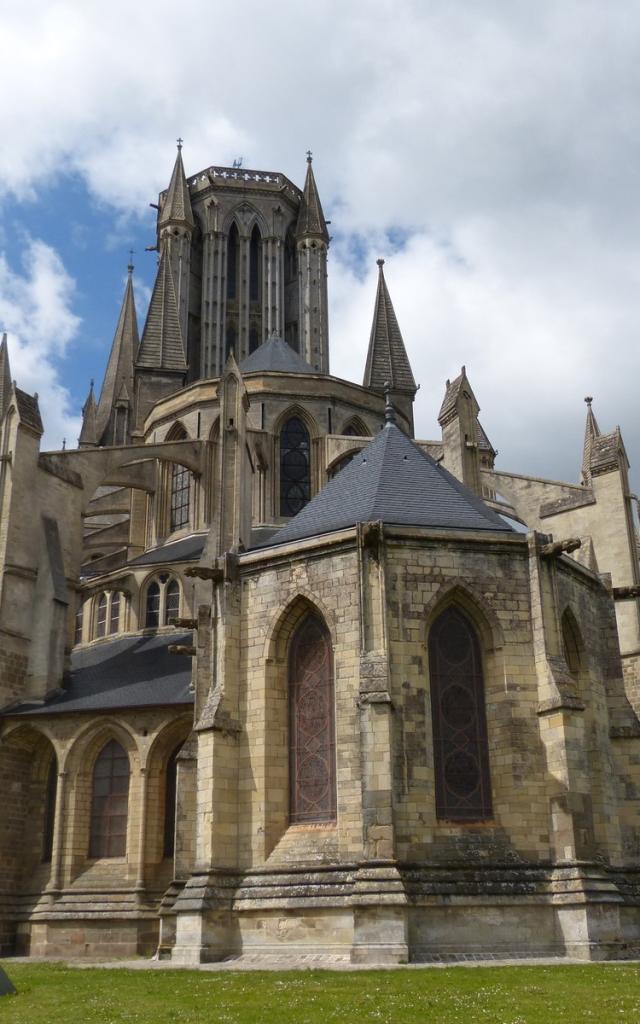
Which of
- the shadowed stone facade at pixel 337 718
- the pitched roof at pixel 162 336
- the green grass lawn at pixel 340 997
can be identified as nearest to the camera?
the green grass lawn at pixel 340 997

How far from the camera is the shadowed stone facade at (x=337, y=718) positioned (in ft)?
50.8

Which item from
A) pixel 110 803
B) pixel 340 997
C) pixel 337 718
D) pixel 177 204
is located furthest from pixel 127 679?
pixel 177 204

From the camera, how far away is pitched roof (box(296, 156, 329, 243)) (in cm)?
4991

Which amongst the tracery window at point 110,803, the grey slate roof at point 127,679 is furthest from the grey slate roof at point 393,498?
the tracery window at point 110,803

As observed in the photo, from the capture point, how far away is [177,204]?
49594 mm

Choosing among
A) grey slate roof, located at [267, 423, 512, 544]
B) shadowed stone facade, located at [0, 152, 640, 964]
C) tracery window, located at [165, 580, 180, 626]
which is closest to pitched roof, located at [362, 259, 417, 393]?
shadowed stone facade, located at [0, 152, 640, 964]

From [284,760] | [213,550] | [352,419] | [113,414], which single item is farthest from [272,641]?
[113,414]

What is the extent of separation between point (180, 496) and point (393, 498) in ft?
48.1

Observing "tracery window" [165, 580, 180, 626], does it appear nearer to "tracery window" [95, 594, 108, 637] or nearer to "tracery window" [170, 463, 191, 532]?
"tracery window" [95, 594, 108, 637]

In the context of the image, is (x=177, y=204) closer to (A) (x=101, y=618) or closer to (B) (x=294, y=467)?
(B) (x=294, y=467)

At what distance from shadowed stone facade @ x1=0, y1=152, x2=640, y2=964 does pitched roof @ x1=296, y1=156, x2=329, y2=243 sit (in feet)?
77.8

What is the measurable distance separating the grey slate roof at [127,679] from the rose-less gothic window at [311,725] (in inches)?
227

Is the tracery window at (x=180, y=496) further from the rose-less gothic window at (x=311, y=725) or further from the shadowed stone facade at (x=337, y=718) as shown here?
the rose-less gothic window at (x=311, y=725)

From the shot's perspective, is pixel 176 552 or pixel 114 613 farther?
pixel 176 552
